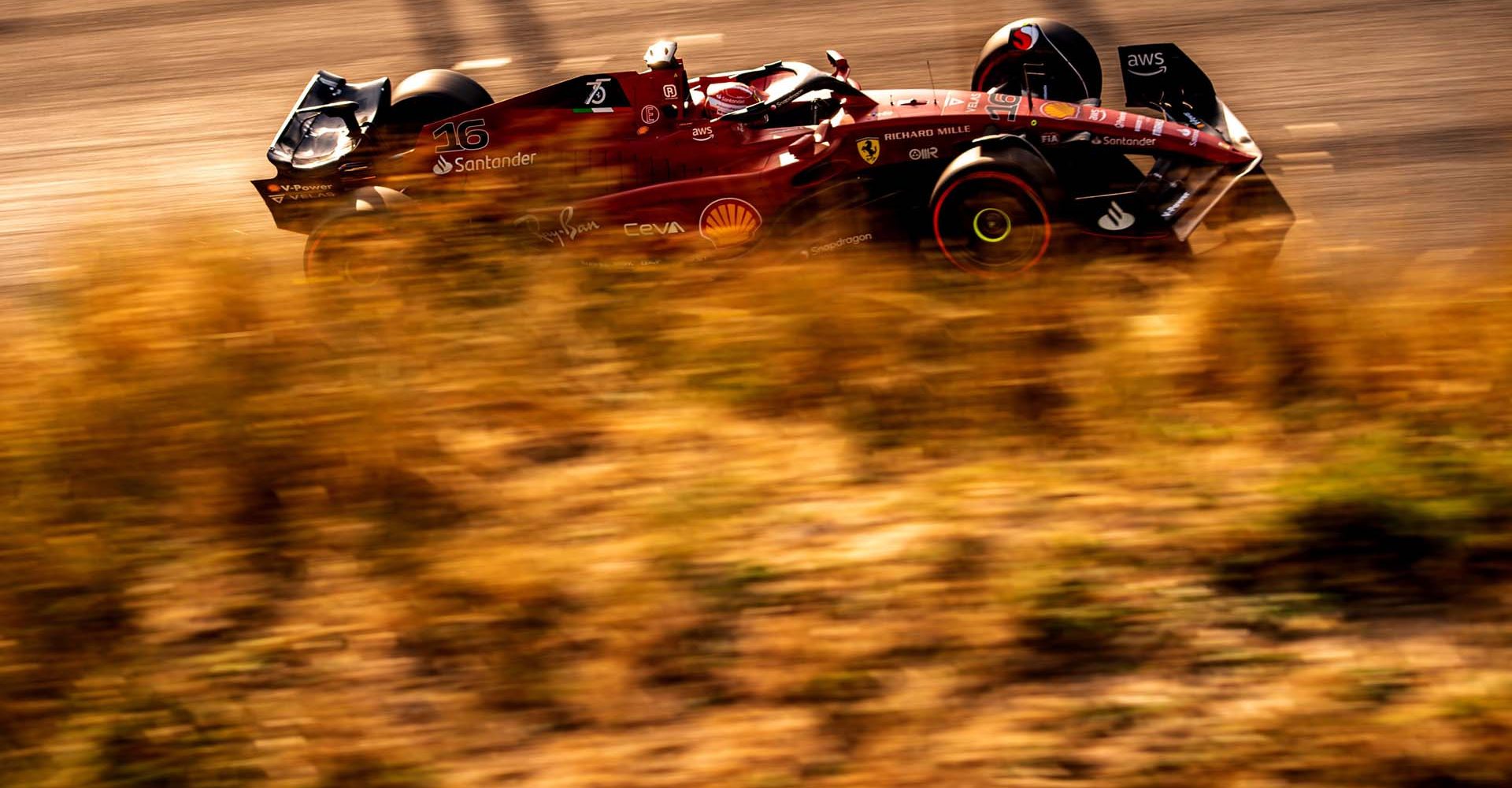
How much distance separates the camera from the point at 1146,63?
7.30m

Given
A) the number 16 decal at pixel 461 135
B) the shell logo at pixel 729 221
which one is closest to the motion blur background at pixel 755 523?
the shell logo at pixel 729 221

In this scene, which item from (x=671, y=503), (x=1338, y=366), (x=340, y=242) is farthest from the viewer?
(x=340, y=242)

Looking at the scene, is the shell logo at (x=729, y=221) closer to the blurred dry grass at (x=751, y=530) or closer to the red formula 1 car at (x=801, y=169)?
the red formula 1 car at (x=801, y=169)

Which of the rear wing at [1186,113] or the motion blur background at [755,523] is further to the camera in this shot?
the rear wing at [1186,113]

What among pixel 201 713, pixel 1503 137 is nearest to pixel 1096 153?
pixel 1503 137

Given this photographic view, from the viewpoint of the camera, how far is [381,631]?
375 cm

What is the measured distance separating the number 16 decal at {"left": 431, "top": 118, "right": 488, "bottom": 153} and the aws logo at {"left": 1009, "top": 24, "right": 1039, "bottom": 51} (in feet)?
10.4

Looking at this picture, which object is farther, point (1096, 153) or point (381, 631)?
point (1096, 153)

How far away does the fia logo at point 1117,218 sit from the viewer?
6.30 metres

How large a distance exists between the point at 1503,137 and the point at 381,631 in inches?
297

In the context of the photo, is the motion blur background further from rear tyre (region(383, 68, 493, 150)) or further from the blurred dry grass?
rear tyre (region(383, 68, 493, 150))

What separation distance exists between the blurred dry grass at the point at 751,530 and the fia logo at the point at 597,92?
221 cm

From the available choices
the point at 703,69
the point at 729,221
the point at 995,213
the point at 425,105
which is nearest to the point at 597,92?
the point at 729,221

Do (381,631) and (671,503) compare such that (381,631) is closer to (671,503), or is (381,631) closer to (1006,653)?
(671,503)
